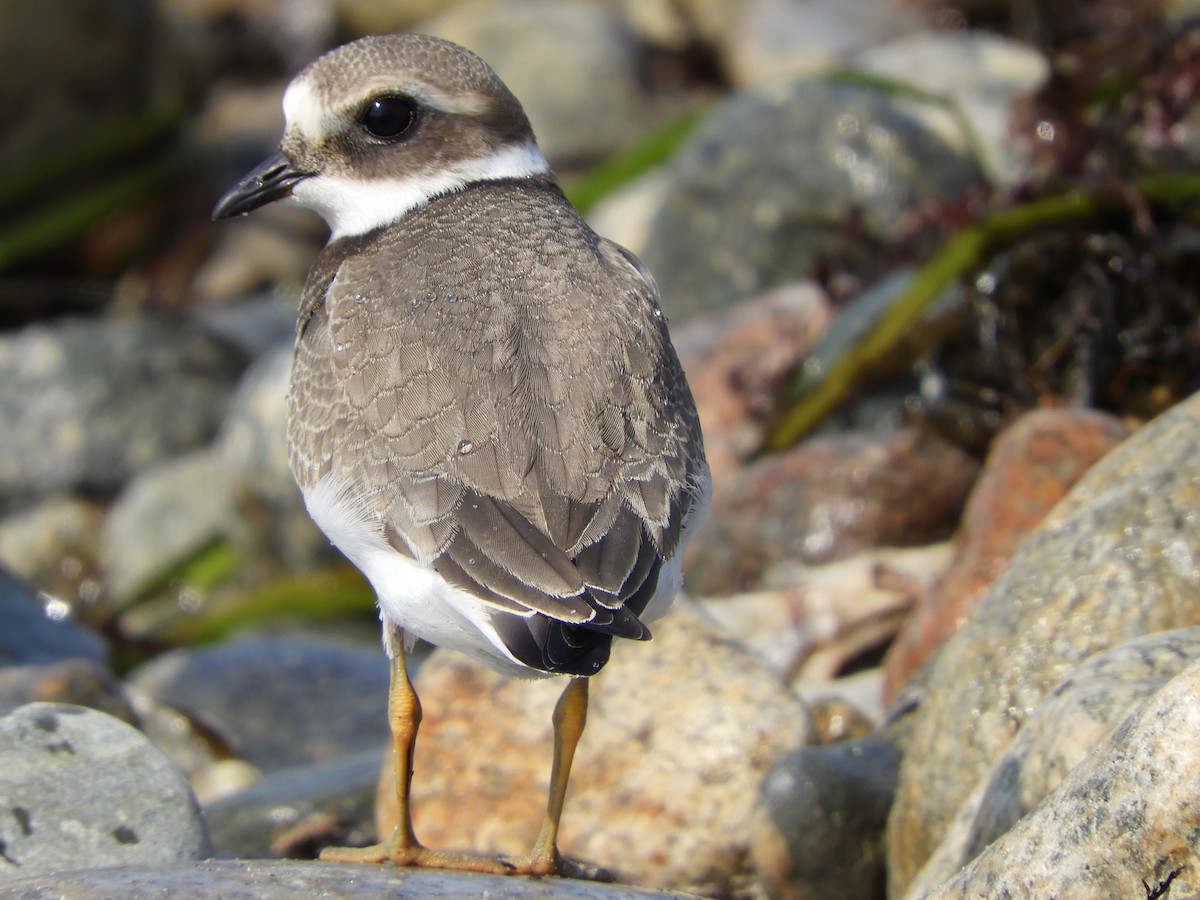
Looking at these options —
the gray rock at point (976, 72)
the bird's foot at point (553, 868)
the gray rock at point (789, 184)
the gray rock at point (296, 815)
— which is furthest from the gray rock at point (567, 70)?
the bird's foot at point (553, 868)

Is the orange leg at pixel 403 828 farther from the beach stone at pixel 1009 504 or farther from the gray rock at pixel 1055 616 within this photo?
the beach stone at pixel 1009 504

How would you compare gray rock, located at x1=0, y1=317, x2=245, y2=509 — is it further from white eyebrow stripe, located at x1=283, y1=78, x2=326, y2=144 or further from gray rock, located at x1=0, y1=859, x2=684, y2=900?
gray rock, located at x1=0, y1=859, x2=684, y2=900

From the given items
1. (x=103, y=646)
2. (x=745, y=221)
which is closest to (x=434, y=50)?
(x=103, y=646)

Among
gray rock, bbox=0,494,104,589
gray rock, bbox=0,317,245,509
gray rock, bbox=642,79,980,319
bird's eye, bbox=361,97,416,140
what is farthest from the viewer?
gray rock, bbox=0,317,245,509

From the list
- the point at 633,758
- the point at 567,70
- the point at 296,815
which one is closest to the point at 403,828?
the point at 633,758

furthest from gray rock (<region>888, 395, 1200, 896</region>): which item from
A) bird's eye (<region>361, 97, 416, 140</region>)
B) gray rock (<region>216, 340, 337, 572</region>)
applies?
gray rock (<region>216, 340, 337, 572</region>)

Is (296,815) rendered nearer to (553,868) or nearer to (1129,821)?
(553,868)

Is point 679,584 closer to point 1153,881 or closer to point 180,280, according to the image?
point 1153,881

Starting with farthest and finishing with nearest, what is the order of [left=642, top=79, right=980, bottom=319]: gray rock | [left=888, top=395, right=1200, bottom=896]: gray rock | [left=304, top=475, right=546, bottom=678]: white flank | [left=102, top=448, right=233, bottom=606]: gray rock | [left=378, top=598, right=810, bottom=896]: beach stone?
[left=102, top=448, right=233, bottom=606]: gray rock
[left=642, top=79, right=980, bottom=319]: gray rock
[left=378, top=598, right=810, bottom=896]: beach stone
[left=888, top=395, right=1200, bottom=896]: gray rock
[left=304, top=475, right=546, bottom=678]: white flank
